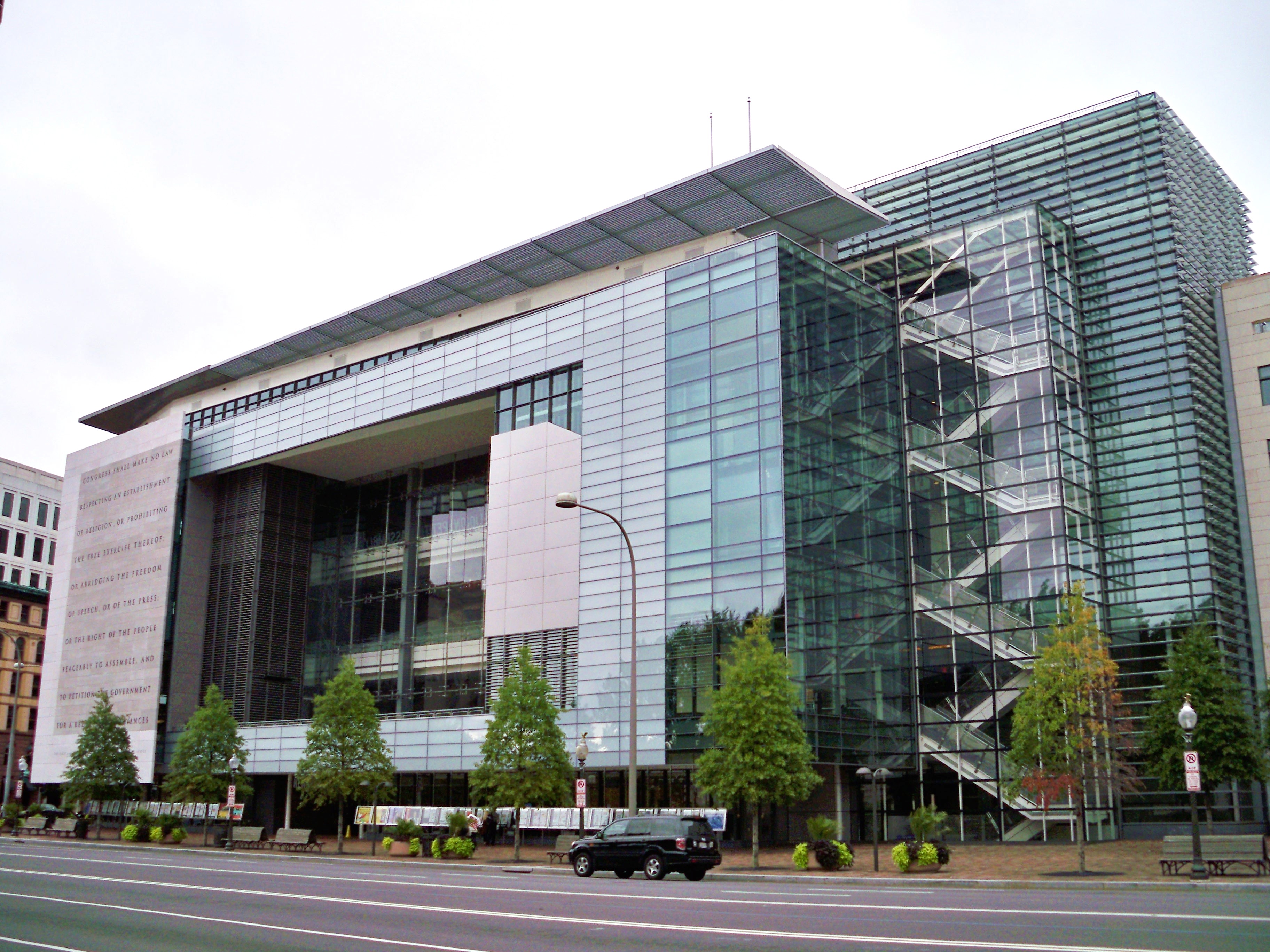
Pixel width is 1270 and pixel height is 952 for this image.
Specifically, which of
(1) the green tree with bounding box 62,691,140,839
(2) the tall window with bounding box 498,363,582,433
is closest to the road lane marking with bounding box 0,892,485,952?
(2) the tall window with bounding box 498,363,582,433

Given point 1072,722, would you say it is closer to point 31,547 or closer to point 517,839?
point 517,839

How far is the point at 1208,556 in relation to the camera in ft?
157

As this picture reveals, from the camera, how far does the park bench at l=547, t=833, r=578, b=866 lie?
129 ft

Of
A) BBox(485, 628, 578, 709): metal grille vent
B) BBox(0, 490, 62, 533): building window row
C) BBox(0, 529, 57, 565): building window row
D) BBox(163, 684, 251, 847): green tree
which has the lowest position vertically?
BBox(163, 684, 251, 847): green tree

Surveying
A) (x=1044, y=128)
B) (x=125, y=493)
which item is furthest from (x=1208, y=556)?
(x=125, y=493)

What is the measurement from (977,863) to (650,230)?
31.3m

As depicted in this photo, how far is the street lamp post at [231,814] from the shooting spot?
51.1 meters

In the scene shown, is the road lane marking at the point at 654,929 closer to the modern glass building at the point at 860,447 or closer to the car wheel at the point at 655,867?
the car wheel at the point at 655,867

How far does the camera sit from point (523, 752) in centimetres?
4369

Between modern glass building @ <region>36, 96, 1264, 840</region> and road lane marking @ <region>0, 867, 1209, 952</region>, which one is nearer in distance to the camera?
road lane marking @ <region>0, 867, 1209, 952</region>

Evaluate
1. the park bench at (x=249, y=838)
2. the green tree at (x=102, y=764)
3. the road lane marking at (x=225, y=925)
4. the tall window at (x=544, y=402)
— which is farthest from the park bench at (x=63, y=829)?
the road lane marking at (x=225, y=925)

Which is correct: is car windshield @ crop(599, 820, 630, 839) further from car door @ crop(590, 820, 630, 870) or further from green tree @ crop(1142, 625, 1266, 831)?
green tree @ crop(1142, 625, 1266, 831)

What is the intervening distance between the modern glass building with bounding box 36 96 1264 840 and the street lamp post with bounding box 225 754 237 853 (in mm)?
4548

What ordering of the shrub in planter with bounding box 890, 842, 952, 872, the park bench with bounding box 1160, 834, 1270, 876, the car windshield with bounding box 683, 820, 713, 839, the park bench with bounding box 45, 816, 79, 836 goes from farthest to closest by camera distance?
1. the park bench with bounding box 45, 816, 79, 836
2. the shrub in planter with bounding box 890, 842, 952, 872
3. the car windshield with bounding box 683, 820, 713, 839
4. the park bench with bounding box 1160, 834, 1270, 876
